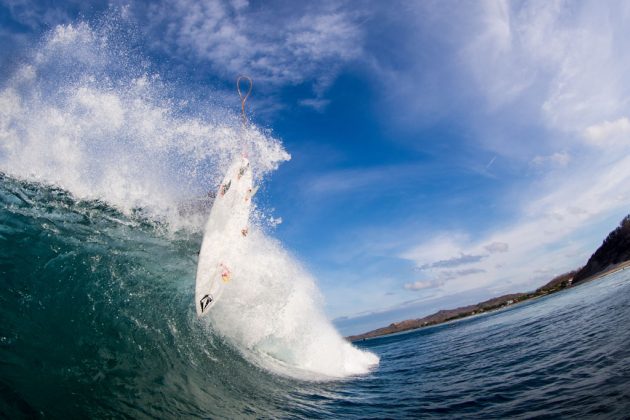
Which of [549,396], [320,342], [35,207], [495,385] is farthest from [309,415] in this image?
[35,207]

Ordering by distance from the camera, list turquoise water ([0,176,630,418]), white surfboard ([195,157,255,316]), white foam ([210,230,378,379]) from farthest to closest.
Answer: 1. white foam ([210,230,378,379])
2. white surfboard ([195,157,255,316])
3. turquoise water ([0,176,630,418])

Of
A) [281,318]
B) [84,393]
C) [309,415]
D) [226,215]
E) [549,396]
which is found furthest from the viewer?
[281,318]

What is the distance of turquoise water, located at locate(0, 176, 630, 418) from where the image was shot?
21.0 ft

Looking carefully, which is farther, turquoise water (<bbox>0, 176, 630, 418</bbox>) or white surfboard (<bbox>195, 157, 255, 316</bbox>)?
white surfboard (<bbox>195, 157, 255, 316</bbox>)

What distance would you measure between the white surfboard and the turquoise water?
1.69m

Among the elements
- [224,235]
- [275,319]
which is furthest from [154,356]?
[275,319]

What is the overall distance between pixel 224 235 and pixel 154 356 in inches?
164

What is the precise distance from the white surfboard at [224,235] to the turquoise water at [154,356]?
169 cm

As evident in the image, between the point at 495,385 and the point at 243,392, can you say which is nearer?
the point at 495,385

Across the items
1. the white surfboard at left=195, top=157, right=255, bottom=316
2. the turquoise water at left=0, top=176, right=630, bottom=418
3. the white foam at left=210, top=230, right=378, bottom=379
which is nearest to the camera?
the turquoise water at left=0, top=176, right=630, bottom=418

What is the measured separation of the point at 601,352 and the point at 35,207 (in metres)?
16.2

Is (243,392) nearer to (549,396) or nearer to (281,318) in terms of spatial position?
(281,318)

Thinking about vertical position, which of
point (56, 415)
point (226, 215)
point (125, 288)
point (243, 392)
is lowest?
point (243, 392)

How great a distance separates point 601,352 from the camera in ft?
25.5
